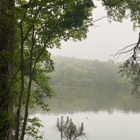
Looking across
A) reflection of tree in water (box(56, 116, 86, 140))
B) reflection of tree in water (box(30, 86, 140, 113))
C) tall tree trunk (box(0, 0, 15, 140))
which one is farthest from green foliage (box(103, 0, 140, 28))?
reflection of tree in water (box(30, 86, 140, 113))

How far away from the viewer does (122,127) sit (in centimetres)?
1426

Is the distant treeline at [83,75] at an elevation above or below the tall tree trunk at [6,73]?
above

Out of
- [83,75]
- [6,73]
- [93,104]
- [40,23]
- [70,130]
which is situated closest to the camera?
[40,23]

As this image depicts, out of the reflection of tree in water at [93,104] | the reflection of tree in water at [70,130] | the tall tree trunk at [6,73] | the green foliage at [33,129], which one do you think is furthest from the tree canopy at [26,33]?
the reflection of tree in water at [93,104]

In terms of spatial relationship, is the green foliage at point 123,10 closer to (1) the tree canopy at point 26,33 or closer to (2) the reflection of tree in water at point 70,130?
(1) the tree canopy at point 26,33

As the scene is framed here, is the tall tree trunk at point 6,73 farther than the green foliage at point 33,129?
No

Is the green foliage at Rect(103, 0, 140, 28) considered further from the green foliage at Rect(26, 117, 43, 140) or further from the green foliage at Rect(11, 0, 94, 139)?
the green foliage at Rect(26, 117, 43, 140)

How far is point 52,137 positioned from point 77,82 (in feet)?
121

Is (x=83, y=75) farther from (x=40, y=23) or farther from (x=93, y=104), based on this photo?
(x=40, y=23)

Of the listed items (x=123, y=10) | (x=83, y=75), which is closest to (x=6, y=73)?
(x=123, y=10)

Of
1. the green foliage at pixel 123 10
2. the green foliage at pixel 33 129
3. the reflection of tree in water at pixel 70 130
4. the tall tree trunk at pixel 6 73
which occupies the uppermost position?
the green foliage at pixel 123 10

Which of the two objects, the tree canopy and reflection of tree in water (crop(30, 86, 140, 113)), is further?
reflection of tree in water (crop(30, 86, 140, 113))

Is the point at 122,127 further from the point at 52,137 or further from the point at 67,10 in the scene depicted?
the point at 67,10

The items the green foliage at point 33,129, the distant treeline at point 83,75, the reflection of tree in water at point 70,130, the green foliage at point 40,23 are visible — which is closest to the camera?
the green foliage at point 40,23
